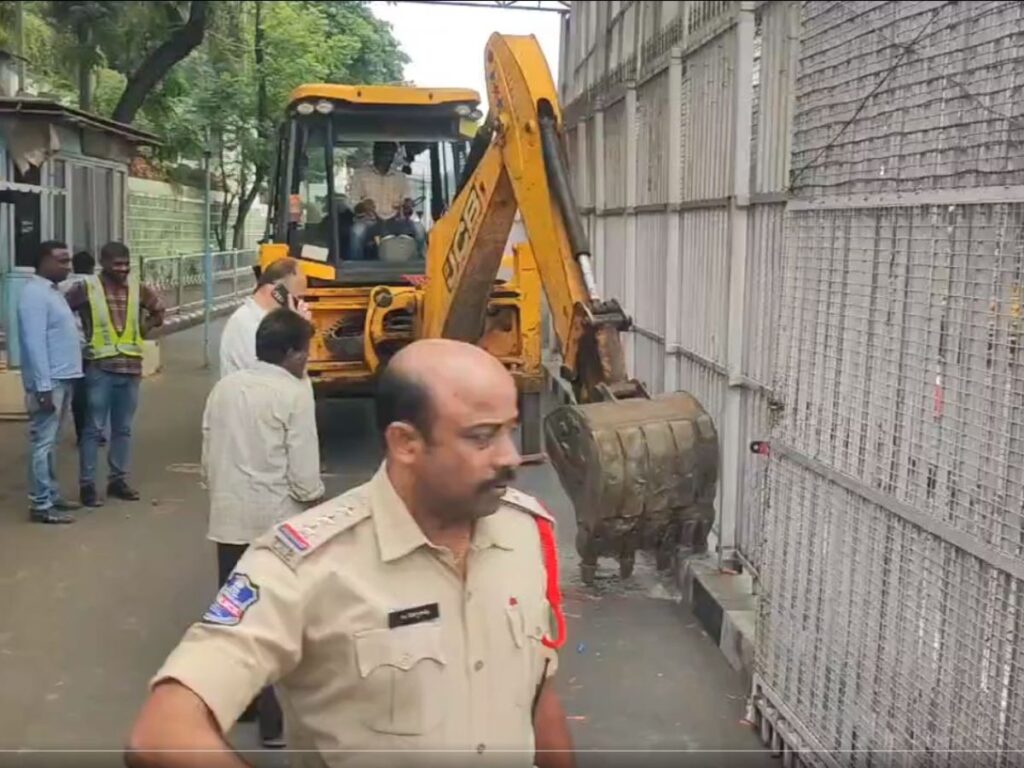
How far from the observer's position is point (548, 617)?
2.45m

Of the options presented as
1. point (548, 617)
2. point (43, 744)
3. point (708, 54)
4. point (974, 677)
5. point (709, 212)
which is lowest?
point (43, 744)

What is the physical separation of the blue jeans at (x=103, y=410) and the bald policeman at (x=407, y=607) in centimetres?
680

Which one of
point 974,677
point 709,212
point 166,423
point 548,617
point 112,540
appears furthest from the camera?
point 166,423

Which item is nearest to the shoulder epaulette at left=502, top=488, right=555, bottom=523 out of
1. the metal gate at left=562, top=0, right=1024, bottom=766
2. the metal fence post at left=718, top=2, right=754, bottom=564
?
the metal gate at left=562, top=0, right=1024, bottom=766

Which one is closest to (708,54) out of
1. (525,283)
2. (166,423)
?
(525,283)

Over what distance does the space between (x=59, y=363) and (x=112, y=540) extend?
1.19 m

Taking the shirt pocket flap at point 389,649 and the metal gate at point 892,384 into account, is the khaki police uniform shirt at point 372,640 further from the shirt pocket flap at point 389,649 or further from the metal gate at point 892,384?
the metal gate at point 892,384

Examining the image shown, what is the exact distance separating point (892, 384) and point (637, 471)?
2.11m

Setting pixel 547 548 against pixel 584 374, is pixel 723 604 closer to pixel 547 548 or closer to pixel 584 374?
pixel 584 374

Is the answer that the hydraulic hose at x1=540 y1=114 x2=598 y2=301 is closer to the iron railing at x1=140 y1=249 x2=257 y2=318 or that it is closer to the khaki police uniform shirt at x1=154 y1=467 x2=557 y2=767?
the khaki police uniform shirt at x1=154 y1=467 x2=557 y2=767

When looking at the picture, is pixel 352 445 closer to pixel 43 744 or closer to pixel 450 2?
pixel 43 744

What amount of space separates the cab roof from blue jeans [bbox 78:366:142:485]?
310 centimetres

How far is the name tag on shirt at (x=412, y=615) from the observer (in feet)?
7.13

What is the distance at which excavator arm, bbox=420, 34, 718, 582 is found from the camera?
19.4 ft
